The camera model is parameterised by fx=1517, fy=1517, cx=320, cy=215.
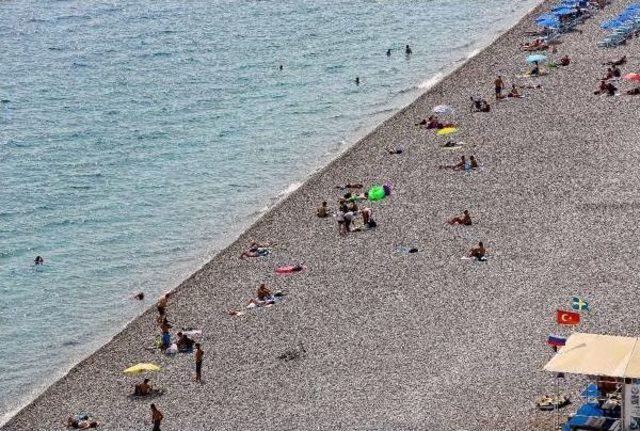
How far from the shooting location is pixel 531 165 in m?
54.7

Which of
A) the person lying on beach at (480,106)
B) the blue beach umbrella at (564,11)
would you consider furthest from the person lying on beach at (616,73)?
the blue beach umbrella at (564,11)

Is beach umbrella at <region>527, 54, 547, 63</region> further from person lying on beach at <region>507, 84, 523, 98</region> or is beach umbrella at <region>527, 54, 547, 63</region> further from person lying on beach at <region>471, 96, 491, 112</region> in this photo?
person lying on beach at <region>471, 96, 491, 112</region>

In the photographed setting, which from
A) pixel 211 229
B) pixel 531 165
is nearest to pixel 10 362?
pixel 211 229

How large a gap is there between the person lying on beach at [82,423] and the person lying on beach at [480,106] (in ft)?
99.3

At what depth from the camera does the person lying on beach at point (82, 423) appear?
37844 millimetres

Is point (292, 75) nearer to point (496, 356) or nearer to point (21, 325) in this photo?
point (21, 325)

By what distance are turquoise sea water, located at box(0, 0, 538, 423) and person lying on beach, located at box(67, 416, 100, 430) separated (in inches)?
134

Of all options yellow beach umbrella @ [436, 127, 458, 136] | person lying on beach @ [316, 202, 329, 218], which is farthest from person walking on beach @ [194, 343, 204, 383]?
yellow beach umbrella @ [436, 127, 458, 136]

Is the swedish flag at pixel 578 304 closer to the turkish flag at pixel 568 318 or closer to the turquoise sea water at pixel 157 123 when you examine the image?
the turkish flag at pixel 568 318

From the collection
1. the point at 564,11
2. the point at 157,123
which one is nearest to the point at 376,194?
the point at 157,123

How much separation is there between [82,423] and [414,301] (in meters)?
10.1

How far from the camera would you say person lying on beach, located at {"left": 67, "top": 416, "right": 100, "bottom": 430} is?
37.8m

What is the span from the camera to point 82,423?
38000 millimetres

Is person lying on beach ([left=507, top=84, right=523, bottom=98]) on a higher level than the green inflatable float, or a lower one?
higher
